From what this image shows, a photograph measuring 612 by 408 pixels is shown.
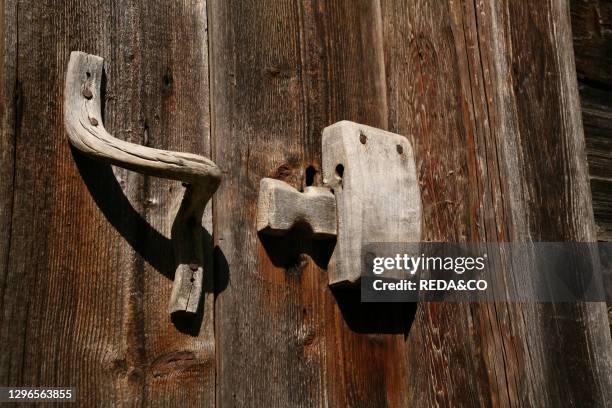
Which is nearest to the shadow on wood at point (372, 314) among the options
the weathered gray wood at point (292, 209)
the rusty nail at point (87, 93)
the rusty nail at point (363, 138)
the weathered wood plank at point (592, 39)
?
the weathered gray wood at point (292, 209)

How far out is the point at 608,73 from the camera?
1860 millimetres

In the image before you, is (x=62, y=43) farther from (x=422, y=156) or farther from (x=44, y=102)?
(x=422, y=156)

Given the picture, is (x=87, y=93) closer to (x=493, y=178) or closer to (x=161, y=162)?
(x=161, y=162)

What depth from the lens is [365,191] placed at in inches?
50.0

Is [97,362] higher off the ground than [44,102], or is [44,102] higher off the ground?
[44,102]

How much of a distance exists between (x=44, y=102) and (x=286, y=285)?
0.44 m

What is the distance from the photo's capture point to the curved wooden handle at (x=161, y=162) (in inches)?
42.3

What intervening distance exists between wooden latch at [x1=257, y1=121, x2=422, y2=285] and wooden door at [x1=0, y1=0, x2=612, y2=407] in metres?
0.03

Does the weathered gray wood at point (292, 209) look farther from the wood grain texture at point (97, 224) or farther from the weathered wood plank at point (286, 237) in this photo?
the wood grain texture at point (97, 224)

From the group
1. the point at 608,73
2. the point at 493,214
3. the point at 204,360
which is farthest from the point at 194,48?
the point at 608,73

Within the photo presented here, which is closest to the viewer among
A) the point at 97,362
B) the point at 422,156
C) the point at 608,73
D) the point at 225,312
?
the point at 97,362

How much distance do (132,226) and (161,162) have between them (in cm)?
12

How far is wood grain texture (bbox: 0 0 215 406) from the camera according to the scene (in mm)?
1050

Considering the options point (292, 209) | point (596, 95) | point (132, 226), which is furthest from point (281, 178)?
point (596, 95)
